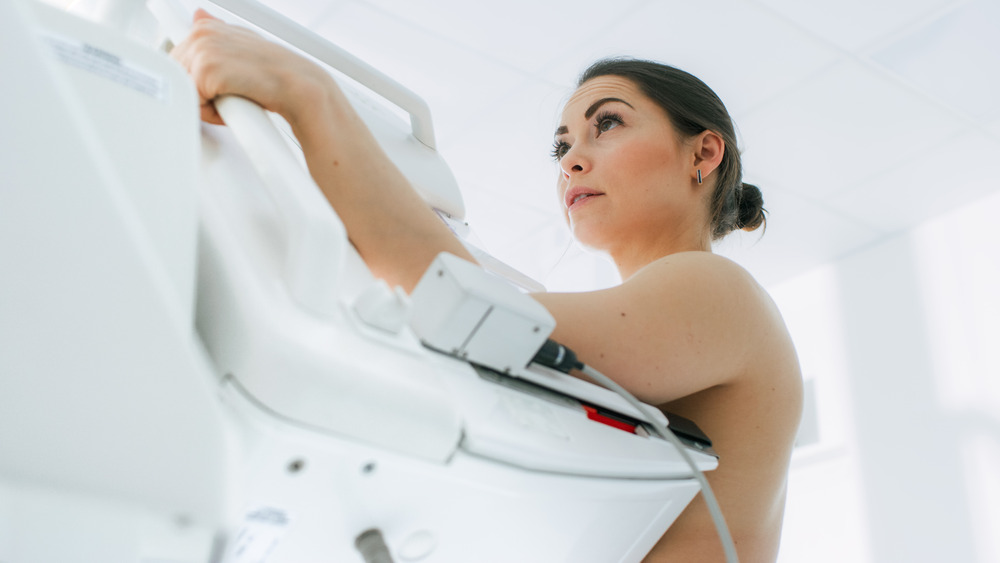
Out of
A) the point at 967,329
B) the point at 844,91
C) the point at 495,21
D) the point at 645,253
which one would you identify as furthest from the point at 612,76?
the point at 967,329

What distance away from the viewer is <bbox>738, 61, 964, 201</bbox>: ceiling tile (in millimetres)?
2732

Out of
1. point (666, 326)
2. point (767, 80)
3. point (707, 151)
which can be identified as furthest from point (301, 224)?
point (767, 80)

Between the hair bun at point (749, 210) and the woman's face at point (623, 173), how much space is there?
0.24 metres

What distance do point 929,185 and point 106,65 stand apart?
11.1ft

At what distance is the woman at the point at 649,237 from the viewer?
624 mm

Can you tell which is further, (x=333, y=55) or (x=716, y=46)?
(x=716, y=46)

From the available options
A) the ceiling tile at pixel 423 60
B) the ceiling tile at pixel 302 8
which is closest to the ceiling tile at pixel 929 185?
the ceiling tile at pixel 423 60

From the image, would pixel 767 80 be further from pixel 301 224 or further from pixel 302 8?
pixel 301 224

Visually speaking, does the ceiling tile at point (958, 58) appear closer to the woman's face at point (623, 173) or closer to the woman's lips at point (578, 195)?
the woman's face at point (623, 173)

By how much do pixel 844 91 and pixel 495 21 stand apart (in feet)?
3.90

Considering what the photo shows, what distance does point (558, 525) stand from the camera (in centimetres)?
57

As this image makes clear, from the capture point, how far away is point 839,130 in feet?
9.55

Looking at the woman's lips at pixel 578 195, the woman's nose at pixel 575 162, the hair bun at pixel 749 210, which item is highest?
the hair bun at pixel 749 210

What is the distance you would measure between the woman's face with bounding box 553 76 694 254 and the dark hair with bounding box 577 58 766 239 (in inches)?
1.0
